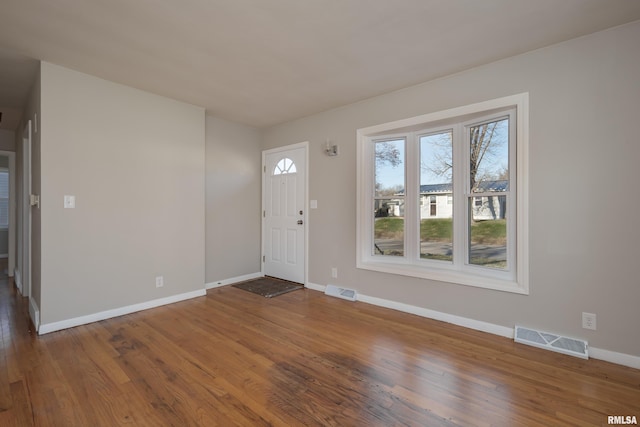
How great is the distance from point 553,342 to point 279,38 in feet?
11.2

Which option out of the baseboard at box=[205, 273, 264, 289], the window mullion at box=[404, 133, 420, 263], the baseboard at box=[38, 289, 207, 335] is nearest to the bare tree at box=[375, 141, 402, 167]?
the window mullion at box=[404, 133, 420, 263]

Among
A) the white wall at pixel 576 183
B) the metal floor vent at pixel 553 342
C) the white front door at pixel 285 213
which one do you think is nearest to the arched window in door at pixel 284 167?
the white front door at pixel 285 213

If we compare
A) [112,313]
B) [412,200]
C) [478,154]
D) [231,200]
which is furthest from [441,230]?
[112,313]

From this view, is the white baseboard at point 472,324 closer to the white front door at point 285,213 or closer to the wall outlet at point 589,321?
the wall outlet at point 589,321

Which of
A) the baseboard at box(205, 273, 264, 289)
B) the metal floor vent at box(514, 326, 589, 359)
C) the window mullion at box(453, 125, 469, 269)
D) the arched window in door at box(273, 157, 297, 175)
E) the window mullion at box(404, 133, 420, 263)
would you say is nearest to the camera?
the metal floor vent at box(514, 326, 589, 359)

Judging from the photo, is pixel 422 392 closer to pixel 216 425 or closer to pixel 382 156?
pixel 216 425

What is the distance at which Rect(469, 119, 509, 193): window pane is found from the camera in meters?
2.80

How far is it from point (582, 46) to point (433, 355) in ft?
9.17

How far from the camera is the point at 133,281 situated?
3.26m

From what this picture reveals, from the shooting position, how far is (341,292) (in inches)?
151

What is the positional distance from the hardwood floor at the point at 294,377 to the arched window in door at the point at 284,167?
240 centimetres

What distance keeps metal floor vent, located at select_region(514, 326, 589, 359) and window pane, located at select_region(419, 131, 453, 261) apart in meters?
0.94

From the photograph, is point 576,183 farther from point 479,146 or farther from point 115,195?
point 115,195

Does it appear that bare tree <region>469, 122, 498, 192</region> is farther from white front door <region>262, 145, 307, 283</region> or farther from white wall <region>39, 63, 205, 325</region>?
white wall <region>39, 63, 205, 325</region>
